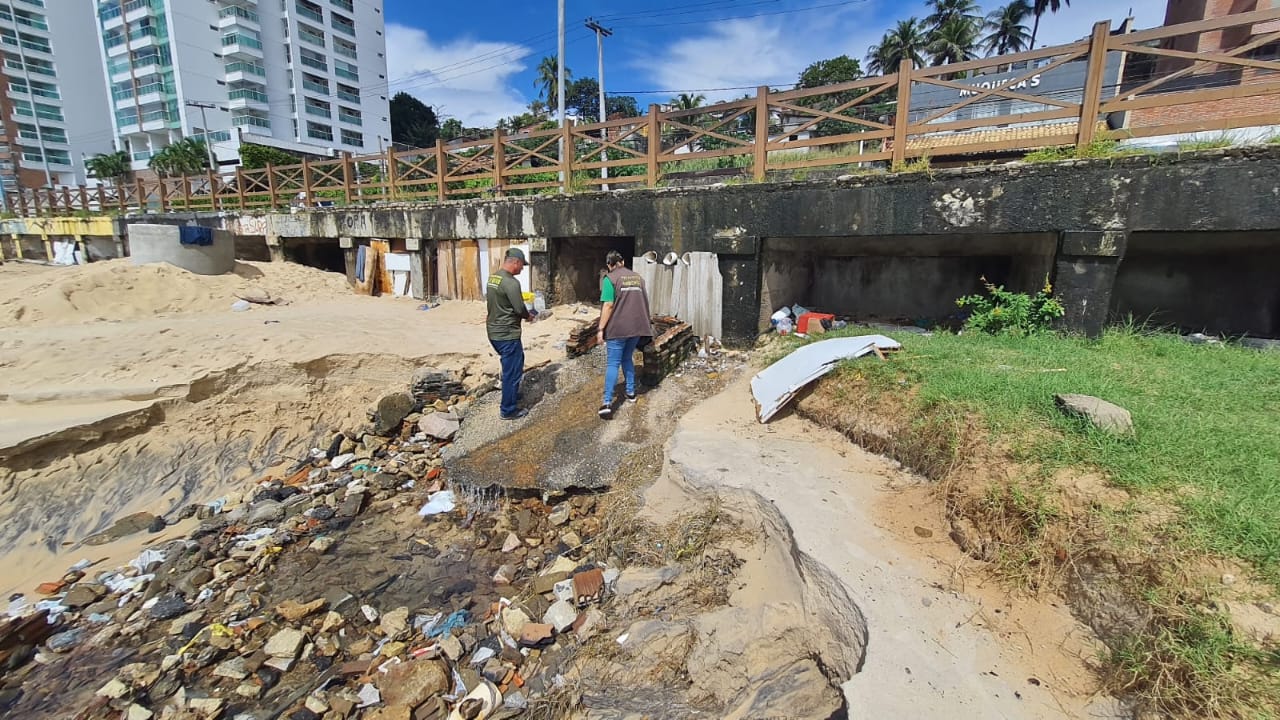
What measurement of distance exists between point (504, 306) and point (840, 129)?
12.3 meters

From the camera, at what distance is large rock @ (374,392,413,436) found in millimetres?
7047

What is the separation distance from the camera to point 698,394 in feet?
21.7

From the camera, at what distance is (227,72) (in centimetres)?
4069

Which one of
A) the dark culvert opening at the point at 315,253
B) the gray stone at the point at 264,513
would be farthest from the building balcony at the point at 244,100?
the gray stone at the point at 264,513

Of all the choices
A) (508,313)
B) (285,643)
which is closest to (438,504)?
(285,643)

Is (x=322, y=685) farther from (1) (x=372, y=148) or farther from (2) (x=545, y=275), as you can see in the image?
(1) (x=372, y=148)

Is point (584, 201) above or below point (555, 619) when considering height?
above

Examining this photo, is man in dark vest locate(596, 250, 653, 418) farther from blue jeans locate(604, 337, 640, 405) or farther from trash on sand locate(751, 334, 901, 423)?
trash on sand locate(751, 334, 901, 423)

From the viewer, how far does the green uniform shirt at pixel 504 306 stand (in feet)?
18.7

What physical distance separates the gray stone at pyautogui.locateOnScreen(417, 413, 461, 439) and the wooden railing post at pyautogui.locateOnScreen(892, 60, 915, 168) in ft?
20.9

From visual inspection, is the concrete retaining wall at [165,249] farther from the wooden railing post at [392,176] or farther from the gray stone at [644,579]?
the gray stone at [644,579]

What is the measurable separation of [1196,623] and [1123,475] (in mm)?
966

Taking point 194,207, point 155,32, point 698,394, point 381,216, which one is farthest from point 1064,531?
point 155,32

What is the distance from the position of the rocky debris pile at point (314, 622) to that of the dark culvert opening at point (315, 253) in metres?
10.8
